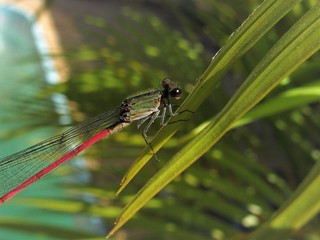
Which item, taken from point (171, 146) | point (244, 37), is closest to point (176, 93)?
point (171, 146)

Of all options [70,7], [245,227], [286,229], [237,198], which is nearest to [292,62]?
[286,229]

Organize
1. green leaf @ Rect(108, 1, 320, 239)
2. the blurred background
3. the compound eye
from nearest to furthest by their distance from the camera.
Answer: green leaf @ Rect(108, 1, 320, 239), the compound eye, the blurred background

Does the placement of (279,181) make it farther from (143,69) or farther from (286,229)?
(286,229)

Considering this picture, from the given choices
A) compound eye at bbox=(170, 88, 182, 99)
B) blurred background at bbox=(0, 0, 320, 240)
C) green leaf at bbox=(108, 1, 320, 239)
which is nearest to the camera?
green leaf at bbox=(108, 1, 320, 239)

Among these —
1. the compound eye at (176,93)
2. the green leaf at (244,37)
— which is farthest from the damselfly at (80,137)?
the green leaf at (244,37)

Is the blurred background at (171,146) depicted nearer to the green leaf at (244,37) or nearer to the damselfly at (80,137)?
the damselfly at (80,137)

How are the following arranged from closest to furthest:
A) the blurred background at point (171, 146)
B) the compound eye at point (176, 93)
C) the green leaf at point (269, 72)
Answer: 1. the green leaf at point (269, 72)
2. the compound eye at point (176, 93)
3. the blurred background at point (171, 146)

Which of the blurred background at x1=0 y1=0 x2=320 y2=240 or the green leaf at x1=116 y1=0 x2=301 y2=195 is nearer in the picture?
the green leaf at x1=116 y1=0 x2=301 y2=195

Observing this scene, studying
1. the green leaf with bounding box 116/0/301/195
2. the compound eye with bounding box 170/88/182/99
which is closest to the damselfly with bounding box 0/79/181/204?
the compound eye with bounding box 170/88/182/99

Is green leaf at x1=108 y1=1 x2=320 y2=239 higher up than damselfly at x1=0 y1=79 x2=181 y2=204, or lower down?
lower down

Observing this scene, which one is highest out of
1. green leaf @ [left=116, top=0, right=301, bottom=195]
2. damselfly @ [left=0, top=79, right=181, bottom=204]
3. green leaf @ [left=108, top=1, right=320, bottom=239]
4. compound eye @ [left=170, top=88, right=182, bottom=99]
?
damselfly @ [left=0, top=79, right=181, bottom=204]

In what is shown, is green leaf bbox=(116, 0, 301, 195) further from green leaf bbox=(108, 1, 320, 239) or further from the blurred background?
the blurred background
